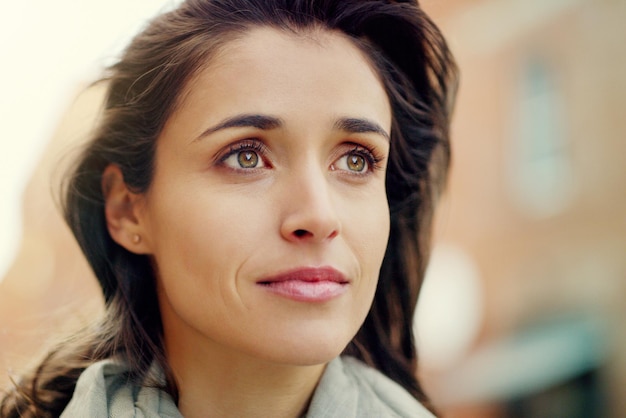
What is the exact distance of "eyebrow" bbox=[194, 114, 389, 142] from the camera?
1.34m

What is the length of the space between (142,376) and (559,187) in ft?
18.8

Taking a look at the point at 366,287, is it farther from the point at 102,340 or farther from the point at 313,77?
the point at 102,340

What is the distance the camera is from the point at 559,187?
6715 mm

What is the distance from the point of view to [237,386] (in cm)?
149

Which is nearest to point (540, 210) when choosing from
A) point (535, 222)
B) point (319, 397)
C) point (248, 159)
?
point (535, 222)

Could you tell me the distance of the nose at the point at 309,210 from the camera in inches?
50.1

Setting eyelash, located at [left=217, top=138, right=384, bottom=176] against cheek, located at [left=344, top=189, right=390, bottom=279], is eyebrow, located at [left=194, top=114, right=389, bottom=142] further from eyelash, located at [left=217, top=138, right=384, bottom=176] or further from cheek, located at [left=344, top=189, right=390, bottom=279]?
cheek, located at [left=344, top=189, right=390, bottom=279]

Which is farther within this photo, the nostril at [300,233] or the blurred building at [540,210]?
the blurred building at [540,210]

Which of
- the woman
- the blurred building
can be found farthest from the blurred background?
the woman

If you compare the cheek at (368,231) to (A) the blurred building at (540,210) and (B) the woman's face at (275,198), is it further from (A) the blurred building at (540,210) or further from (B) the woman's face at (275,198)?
(A) the blurred building at (540,210)

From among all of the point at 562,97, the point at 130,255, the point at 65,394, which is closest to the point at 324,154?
the point at 130,255

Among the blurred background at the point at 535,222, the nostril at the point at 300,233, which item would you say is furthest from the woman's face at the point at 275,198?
the blurred background at the point at 535,222

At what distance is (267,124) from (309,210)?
171 millimetres

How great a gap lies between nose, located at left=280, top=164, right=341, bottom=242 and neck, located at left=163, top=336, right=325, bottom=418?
0.31 m
